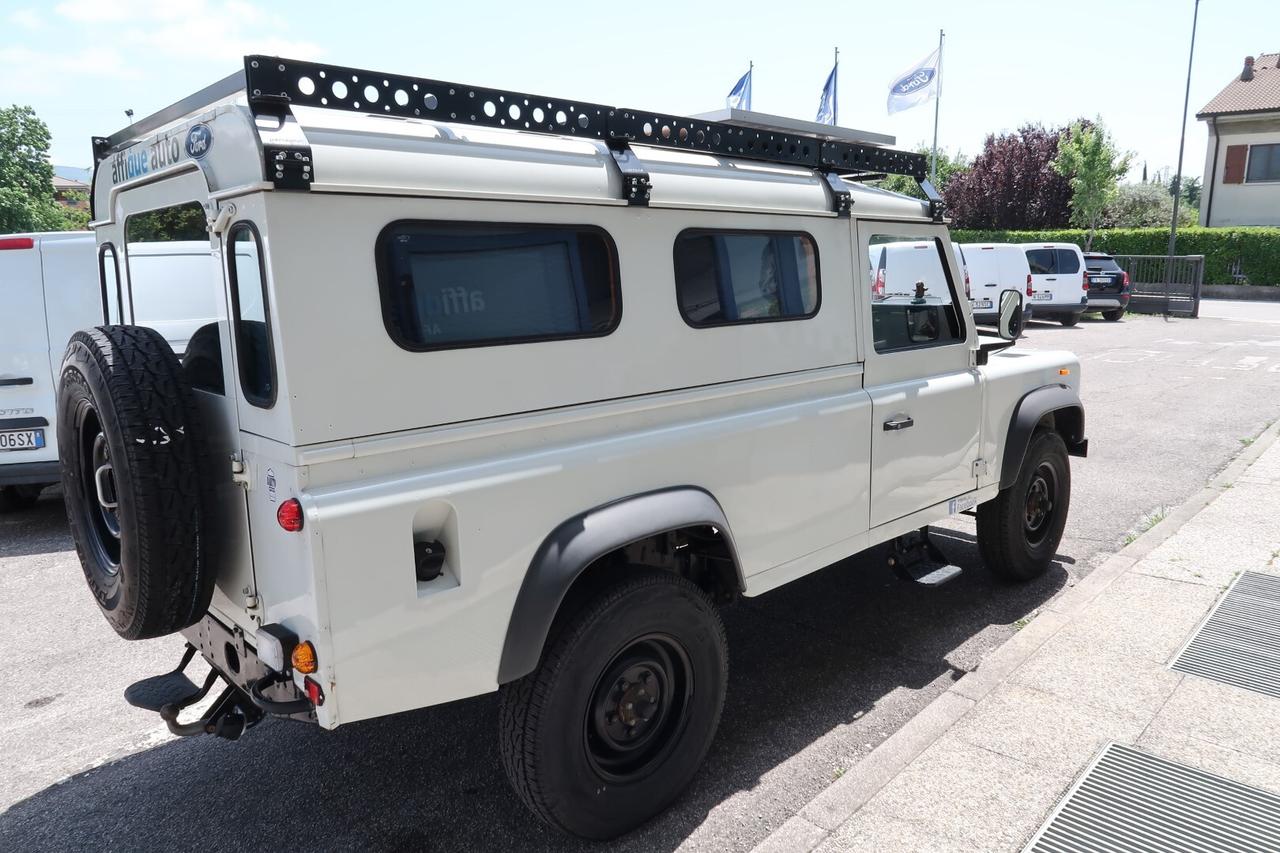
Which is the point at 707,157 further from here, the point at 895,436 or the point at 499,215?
the point at 895,436

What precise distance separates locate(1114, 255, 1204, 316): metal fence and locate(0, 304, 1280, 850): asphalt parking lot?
21231mm

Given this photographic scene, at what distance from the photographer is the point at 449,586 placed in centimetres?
252

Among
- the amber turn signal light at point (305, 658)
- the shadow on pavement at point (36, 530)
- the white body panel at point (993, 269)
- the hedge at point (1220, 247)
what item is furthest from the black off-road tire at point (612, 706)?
the hedge at point (1220, 247)

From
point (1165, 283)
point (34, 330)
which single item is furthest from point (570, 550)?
point (1165, 283)

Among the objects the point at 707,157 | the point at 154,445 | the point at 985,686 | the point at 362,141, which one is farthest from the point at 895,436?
the point at 154,445

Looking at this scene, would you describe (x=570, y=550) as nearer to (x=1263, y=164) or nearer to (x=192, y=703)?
(x=192, y=703)

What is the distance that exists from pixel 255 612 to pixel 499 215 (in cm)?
139

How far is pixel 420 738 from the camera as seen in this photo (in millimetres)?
3666

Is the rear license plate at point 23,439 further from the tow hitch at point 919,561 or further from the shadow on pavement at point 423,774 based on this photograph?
the tow hitch at point 919,561

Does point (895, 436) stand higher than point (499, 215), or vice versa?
point (499, 215)

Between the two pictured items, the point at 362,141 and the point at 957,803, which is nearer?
the point at 362,141

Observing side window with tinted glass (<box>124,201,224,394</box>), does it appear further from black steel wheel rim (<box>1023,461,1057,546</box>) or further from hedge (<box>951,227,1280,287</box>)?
hedge (<box>951,227,1280,287</box>)

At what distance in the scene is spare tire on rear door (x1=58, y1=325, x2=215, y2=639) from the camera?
2.50 metres

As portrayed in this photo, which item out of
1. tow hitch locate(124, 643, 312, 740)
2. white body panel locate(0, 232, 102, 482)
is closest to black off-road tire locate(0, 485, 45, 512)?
white body panel locate(0, 232, 102, 482)
